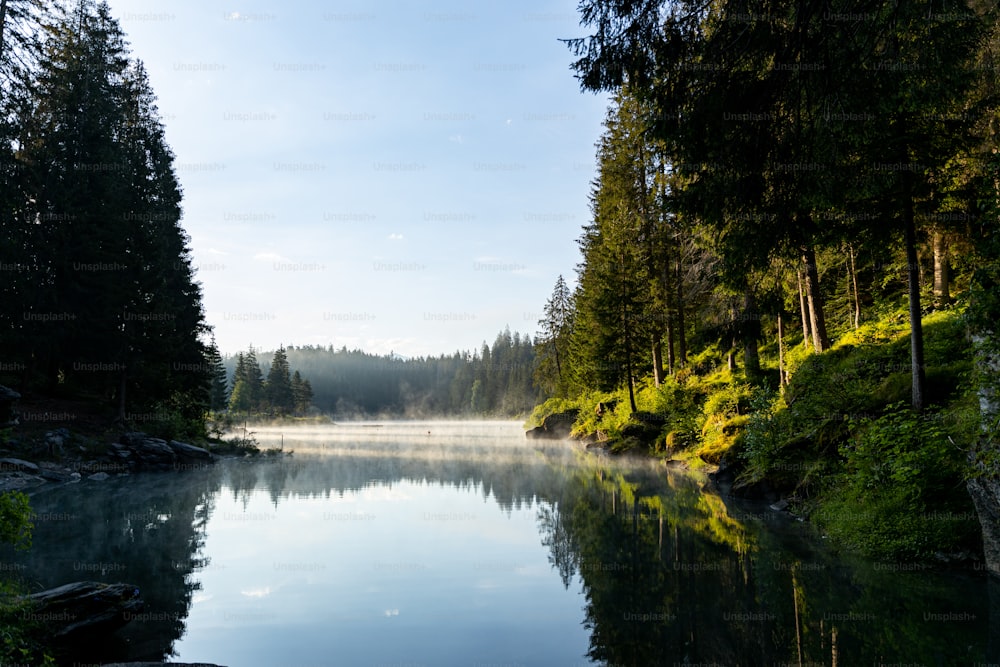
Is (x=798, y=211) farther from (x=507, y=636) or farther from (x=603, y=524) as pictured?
(x=603, y=524)

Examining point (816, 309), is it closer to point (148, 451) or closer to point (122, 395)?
point (148, 451)

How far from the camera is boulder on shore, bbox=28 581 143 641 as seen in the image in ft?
23.8

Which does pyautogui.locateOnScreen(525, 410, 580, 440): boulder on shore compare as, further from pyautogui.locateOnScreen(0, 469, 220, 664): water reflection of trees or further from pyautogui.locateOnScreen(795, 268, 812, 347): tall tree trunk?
pyautogui.locateOnScreen(0, 469, 220, 664): water reflection of trees

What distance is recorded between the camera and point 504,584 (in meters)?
10.3

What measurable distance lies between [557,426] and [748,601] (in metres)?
46.1

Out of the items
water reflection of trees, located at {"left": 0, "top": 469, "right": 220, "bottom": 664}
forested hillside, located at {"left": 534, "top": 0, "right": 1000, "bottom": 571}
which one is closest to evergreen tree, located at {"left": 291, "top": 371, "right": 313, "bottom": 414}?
water reflection of trees, located at {"left": 0, "top": 469, "right": 220, "bottom": 664}

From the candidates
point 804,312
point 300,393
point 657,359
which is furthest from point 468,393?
point 804,312

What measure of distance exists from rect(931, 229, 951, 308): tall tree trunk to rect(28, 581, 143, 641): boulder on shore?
1007 inches

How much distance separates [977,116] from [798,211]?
8.29 meters

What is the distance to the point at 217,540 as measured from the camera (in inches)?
547

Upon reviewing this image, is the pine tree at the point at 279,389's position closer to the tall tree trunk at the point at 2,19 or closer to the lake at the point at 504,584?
the lake at the point at 504,584

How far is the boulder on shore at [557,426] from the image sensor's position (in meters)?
53.5

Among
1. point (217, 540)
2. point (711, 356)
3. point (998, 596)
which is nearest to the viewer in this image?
point (998, 596)

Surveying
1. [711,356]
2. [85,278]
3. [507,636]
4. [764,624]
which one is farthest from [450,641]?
[85,278]
